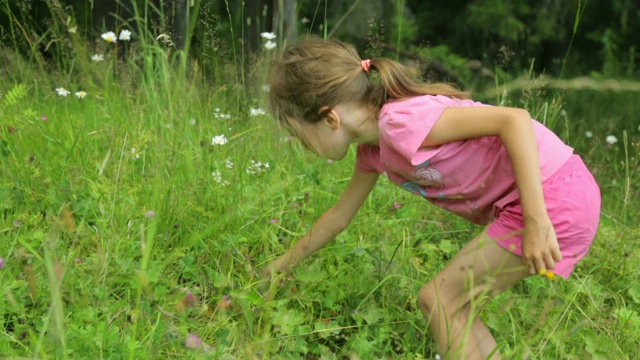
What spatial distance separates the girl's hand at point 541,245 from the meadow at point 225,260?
128 millimetres

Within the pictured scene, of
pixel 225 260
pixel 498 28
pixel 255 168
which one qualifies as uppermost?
pixel 225 260

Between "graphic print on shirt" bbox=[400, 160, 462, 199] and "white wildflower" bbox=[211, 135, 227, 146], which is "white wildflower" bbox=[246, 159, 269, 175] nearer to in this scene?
"white wildflower" bbox=[211, 135, 227, 146]

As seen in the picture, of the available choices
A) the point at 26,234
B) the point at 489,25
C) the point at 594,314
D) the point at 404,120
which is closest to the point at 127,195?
the point at 26,234

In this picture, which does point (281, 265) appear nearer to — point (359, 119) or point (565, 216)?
point (359, 119)

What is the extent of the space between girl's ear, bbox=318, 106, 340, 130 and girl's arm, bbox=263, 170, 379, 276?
0.27 metres

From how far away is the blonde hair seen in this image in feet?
6.95

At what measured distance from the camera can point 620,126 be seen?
229 inches

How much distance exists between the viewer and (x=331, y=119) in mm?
2127

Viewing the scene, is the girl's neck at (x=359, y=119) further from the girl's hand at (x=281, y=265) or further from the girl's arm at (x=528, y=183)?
the girl's hand at (x=281, y=265)

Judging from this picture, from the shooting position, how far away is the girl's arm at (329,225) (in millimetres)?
2367

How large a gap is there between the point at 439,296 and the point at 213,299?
Result: 0.66m

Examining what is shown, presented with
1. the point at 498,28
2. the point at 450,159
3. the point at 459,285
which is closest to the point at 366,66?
the point at 450,159

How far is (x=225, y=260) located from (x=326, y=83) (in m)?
0.64

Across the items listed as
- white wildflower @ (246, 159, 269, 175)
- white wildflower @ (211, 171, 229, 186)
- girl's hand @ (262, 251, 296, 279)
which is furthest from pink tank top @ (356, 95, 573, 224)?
white wildflower @ (246, 159, 269, 175)
